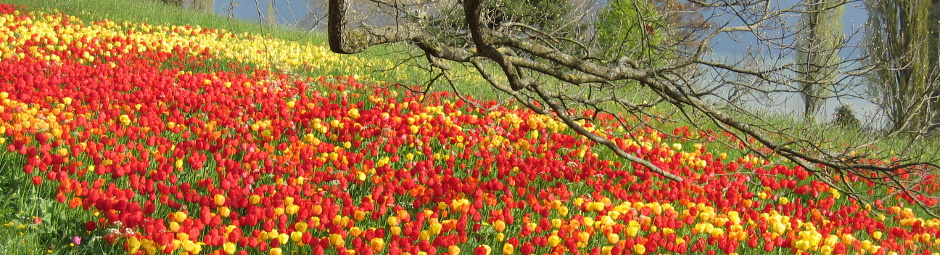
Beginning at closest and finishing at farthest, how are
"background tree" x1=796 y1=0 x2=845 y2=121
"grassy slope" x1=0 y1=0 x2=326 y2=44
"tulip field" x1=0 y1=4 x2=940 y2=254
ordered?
"tulip field" x1=0 y1=4 x2=940 y2=254 < "background tree" x1=796 y1=0 x2=845 y2=121 < "grassy slope" x1=0 y1=0 x2=326 y2=44

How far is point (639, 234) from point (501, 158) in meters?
1.35

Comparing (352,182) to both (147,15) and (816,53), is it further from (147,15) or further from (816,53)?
(147,15)

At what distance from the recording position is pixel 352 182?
5.68m

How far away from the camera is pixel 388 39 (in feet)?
14.7

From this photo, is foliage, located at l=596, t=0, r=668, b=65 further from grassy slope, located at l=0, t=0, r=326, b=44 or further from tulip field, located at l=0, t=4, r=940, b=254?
grassy slope, located at l=0, t=0, r=326, b=44

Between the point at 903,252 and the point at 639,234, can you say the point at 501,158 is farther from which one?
the point at 903,252

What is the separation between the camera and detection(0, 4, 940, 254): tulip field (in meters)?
4.37

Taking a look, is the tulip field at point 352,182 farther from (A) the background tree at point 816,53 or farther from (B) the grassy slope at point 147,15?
(B) the grassy slope at point 147,15

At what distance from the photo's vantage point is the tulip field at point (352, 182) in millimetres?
4371

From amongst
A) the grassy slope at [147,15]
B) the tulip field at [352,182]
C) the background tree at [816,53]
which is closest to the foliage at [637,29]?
the tulip field at [352,182]

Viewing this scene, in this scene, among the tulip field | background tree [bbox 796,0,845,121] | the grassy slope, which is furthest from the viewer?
the grassy slope

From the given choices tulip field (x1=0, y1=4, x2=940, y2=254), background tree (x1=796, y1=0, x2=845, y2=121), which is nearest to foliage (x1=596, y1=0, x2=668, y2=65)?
tulip field (x1=0, y1=4, x2=940, y2=254)

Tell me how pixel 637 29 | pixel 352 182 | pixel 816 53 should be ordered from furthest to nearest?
pixel 637 29
pixel 352 182
pixel 816 53

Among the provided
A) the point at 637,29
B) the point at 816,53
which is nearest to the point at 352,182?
the point at 816,53
